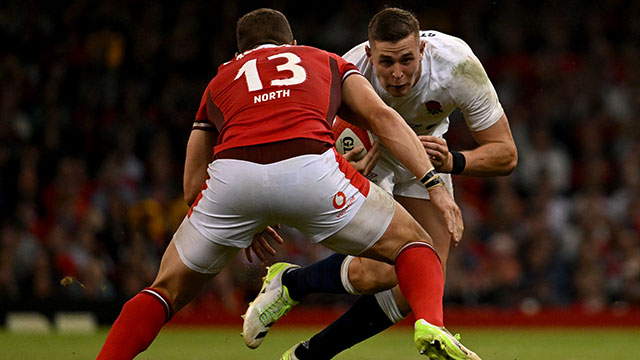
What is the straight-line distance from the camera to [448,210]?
4062 millimetres

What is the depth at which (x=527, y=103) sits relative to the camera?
12.6m

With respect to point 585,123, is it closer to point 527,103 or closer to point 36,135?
point 527,103

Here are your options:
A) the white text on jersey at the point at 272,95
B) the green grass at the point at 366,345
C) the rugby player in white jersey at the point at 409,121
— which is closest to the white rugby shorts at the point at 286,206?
the white text on jersey at the point at 272,95

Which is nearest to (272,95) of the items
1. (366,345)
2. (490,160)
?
(490,160)

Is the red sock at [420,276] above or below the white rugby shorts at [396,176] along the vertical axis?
above

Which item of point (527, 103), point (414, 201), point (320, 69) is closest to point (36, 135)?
point (527, 103)

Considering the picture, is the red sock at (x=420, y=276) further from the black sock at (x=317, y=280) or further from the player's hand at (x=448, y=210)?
the black sock at (x=317, y=280)

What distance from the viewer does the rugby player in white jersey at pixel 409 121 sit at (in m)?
4.88

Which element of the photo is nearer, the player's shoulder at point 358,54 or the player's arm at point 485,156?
the player's arm at point 485,156

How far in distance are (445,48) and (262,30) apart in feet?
3.91

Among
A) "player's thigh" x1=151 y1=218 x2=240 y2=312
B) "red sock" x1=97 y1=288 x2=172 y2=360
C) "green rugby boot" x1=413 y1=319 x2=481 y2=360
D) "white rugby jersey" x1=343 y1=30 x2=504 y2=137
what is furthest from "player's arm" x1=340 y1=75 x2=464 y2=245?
"red sock" x1=97 y1=288 x2=172 y2=360

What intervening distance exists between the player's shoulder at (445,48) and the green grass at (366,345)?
224 centimetres

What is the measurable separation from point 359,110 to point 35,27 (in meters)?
8.82

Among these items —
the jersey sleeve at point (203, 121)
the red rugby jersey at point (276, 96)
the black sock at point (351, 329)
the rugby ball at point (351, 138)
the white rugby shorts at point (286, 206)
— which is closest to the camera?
the white rugby shorts at point (286, 206)
